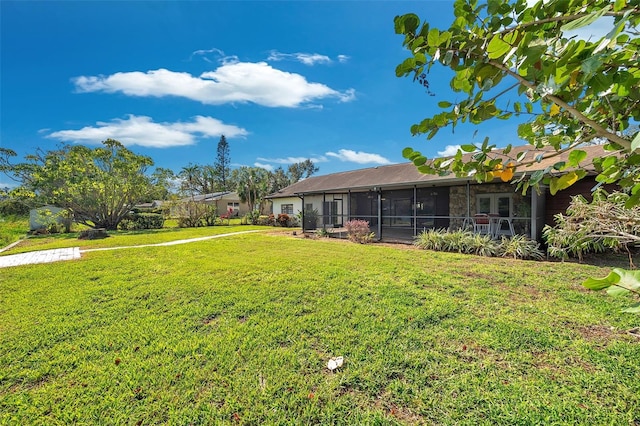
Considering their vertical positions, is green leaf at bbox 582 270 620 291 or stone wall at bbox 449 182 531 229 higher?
stone wall at bbox 449 182 531 229

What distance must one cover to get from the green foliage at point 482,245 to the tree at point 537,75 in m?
9.26

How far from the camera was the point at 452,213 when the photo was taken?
14742 millimetres

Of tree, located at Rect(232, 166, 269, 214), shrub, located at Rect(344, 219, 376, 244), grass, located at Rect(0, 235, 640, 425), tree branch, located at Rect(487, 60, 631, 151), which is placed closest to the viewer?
tree branch, located at Rect(487, 60, 631, 151)

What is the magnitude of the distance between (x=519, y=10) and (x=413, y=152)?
26.2 inches

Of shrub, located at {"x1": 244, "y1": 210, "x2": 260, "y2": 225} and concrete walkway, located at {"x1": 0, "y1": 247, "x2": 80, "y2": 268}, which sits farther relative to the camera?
shrub, located at {"x1": 244, "y1": 210, "x2": 260, "y2": 225}

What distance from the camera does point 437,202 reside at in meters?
15.3

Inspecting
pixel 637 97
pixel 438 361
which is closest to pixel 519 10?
pixel 637 97

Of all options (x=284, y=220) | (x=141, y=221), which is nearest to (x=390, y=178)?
(x=284, y=220)

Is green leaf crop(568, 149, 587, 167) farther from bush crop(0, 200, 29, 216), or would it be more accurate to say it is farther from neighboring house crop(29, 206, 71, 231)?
bush crop(0, 200, 29, 216)

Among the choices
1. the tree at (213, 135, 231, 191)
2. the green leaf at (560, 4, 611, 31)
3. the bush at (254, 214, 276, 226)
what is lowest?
the bush at (254, 214, 276, 226)

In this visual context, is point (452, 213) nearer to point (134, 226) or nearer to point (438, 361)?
point (438, 361)

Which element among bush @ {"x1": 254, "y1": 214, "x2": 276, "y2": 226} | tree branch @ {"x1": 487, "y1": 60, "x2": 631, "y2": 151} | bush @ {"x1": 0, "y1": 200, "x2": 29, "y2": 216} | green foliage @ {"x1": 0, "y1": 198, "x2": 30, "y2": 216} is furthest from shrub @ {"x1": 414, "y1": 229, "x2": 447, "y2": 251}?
bush @ {"x1": 0, "y1": 200, "x2": 29, "y2": 216}

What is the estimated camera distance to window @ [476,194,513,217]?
519 inches

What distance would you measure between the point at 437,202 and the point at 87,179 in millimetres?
23339
